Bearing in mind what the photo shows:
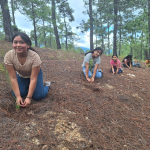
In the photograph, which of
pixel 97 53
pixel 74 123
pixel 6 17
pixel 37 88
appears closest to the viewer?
pixel 74 123

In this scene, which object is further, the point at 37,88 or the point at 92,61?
the point at 92,61

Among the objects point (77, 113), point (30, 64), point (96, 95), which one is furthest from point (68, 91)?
point (30, 64)

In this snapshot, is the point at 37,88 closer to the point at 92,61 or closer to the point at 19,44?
the point at 19,44

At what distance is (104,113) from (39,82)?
1.41 m

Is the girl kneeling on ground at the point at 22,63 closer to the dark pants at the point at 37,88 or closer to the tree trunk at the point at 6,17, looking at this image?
the dark pants at the point at 37,88

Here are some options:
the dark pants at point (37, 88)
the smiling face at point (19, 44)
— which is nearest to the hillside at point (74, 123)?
the dark pants at point (37, 88)

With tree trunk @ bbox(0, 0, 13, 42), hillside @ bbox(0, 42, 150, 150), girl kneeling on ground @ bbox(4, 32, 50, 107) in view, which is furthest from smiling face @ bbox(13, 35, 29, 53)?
tree trunk @ bbox(0, 0, 13, 42)

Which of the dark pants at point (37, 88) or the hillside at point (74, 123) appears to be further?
the dark pants at point (37, 88)

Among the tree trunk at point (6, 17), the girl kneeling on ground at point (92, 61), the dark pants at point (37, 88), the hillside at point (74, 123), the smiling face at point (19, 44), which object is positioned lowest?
the hillside at point (74, 123)

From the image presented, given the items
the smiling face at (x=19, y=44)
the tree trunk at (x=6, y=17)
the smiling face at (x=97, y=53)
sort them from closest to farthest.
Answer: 1. the smiling face at (x=19, y=44)
2. the smiling face at (x=97, y=53)
3. the tree trunk at (x=6, y=17)

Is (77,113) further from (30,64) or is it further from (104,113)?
(30,64)

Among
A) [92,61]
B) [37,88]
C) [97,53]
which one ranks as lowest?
[37,88]

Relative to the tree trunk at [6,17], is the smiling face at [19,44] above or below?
below

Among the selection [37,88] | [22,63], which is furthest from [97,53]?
[22,63]
